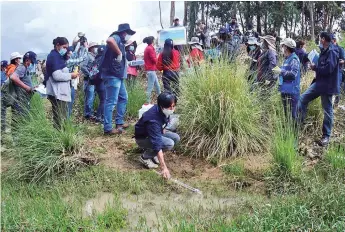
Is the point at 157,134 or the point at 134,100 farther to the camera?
the point at 134,100

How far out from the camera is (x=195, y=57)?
6820 mm

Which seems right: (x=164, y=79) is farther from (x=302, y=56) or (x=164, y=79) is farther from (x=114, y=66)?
(x=302, y=56)

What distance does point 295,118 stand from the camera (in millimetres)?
5758

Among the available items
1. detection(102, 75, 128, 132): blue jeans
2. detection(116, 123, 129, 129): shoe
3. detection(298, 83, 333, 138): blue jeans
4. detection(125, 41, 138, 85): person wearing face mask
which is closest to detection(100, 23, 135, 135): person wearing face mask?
detection(102, 75, 128, 132): blue jeans

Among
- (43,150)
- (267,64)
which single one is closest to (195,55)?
(267,64)

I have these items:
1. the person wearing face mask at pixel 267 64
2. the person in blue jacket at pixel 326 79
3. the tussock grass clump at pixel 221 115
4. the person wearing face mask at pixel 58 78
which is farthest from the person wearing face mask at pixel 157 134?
the person in blue jacket at pixel 326 79

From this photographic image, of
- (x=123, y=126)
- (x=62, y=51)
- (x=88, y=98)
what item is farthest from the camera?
(x=88, y=98)

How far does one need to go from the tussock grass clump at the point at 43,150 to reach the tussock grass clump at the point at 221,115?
1630 millimetres

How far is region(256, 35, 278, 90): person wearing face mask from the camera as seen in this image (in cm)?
671

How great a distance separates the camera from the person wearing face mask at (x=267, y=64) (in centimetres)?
671

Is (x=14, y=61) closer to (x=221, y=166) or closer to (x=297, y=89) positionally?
(x=221, y=166)

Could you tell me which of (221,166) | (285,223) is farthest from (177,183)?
(285,223)

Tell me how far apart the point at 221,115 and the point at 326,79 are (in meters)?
1.61

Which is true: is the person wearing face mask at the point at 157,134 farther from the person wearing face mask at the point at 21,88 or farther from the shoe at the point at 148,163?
the person wearing face mask at the point at 21,88
